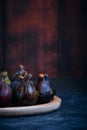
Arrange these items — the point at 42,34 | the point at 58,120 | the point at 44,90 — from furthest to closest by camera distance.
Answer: the point at 42,34 → the point at 44,90 → the point at 58,120

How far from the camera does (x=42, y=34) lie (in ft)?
7.38

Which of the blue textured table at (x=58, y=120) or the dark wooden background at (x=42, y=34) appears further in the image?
the dark wooden background at (x=42, y=34)

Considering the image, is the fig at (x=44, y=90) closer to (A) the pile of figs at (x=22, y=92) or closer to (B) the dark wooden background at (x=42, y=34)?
(A) the pile of figs at (x=22, y=92)

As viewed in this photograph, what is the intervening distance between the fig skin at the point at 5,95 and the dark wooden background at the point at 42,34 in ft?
3.95

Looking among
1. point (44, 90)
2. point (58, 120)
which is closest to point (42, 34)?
point (44, 90)

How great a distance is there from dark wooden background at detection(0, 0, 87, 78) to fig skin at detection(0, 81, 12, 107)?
1203 millimetres

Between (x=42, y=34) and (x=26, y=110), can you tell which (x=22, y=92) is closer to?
(x=26, y=110)

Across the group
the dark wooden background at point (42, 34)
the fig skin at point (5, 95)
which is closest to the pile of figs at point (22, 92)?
the fig skin at point (5, 95)

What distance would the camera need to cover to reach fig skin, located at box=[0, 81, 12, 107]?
102cm

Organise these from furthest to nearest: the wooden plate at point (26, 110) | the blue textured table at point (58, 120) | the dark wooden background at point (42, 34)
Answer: the dark wooden background at point (42, 34) → the wooden plate at point (26, 110) → the blue textured table at point (58, 120)

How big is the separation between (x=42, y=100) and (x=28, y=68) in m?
1.17

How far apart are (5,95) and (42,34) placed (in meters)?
1.26

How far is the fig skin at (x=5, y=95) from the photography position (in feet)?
3.36

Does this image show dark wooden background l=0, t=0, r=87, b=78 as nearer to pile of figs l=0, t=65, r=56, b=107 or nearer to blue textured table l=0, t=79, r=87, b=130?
blue textured table l=0, t=79, r=87, b=130
